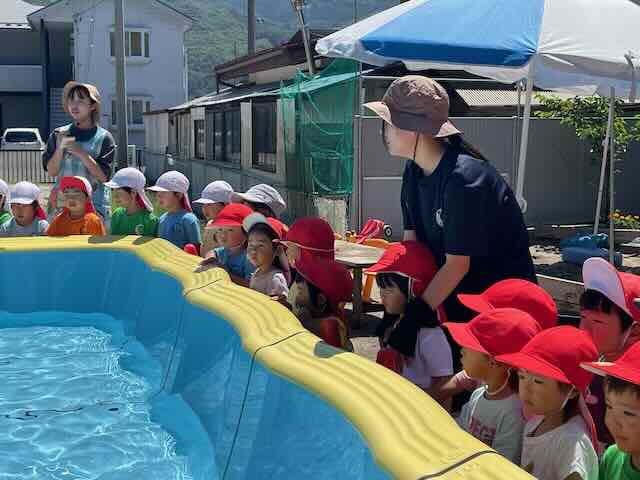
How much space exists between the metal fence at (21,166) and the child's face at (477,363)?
83.0ft

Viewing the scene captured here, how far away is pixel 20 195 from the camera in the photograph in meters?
7.30

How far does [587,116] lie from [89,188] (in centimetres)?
900

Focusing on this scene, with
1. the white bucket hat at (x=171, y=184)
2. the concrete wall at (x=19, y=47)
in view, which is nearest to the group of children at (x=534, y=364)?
the white bucket hat at (x=171, y=184)

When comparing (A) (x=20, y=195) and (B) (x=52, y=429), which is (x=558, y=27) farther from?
(A) (x=20, y=195)

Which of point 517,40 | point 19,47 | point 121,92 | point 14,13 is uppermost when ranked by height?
point 14,13

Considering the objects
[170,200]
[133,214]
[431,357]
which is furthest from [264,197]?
[431,357]

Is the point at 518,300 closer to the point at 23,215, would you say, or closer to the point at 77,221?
the point at 77,221

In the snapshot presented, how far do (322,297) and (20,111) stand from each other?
42.4 metres

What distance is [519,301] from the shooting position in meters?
3.26

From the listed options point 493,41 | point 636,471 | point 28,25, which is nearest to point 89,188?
point 493,41

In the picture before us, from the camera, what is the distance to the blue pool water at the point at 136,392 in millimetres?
3502

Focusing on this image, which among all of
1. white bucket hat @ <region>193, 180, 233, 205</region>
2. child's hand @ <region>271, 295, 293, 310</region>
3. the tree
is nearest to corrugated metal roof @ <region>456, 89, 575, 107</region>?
the tree

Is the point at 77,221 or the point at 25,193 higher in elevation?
the point at 25,193

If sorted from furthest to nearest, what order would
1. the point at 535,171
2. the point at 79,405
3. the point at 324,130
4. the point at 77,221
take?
the point at 535,171, the point at 324,130, the point at 77,221, the point at 79,405
